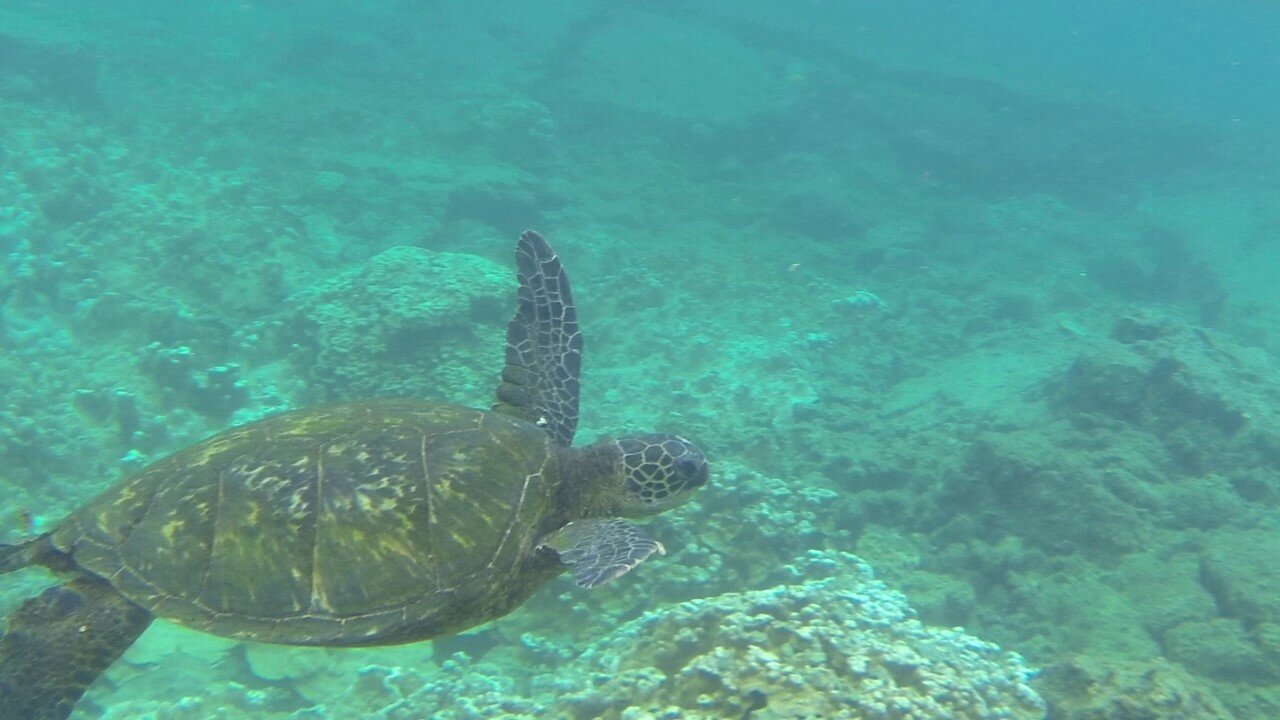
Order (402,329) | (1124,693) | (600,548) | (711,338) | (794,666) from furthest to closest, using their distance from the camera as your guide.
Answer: (711,338) → (402,329) → (794,666) → (1124,693) → (600,548)

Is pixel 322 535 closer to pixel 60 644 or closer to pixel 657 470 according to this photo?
pixel 60 644

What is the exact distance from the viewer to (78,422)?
23.3 ft

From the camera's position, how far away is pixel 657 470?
3.70 meters

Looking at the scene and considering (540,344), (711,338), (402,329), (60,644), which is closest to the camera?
(60,644)

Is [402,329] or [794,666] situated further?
[402,329]

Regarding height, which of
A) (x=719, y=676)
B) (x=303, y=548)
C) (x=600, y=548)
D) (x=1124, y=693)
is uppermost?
(x=600, y=548)

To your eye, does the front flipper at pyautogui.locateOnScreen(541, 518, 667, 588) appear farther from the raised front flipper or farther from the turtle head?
the raised front flipper

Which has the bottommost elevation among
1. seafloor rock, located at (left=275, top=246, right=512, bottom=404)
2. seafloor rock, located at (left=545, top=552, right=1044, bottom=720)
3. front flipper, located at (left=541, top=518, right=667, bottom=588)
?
A: seafloor rock, located at (left=275, top=246, right=512, bottom=404)

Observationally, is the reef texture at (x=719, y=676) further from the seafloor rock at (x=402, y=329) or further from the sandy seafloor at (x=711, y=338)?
the seafloor rock at (x=402, y=329)

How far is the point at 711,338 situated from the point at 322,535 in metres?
7.77

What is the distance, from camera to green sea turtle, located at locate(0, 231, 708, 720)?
2.98 m

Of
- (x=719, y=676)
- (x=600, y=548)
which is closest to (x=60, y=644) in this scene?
(x=600, y=548)

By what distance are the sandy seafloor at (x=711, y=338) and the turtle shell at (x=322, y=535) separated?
53.6 inches

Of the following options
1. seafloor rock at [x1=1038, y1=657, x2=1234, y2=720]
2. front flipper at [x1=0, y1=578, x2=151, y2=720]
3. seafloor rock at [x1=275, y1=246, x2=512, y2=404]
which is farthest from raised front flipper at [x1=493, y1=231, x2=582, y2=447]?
seafloor rock at [x1=1038, y1=657, x2=1234, y2=720]
